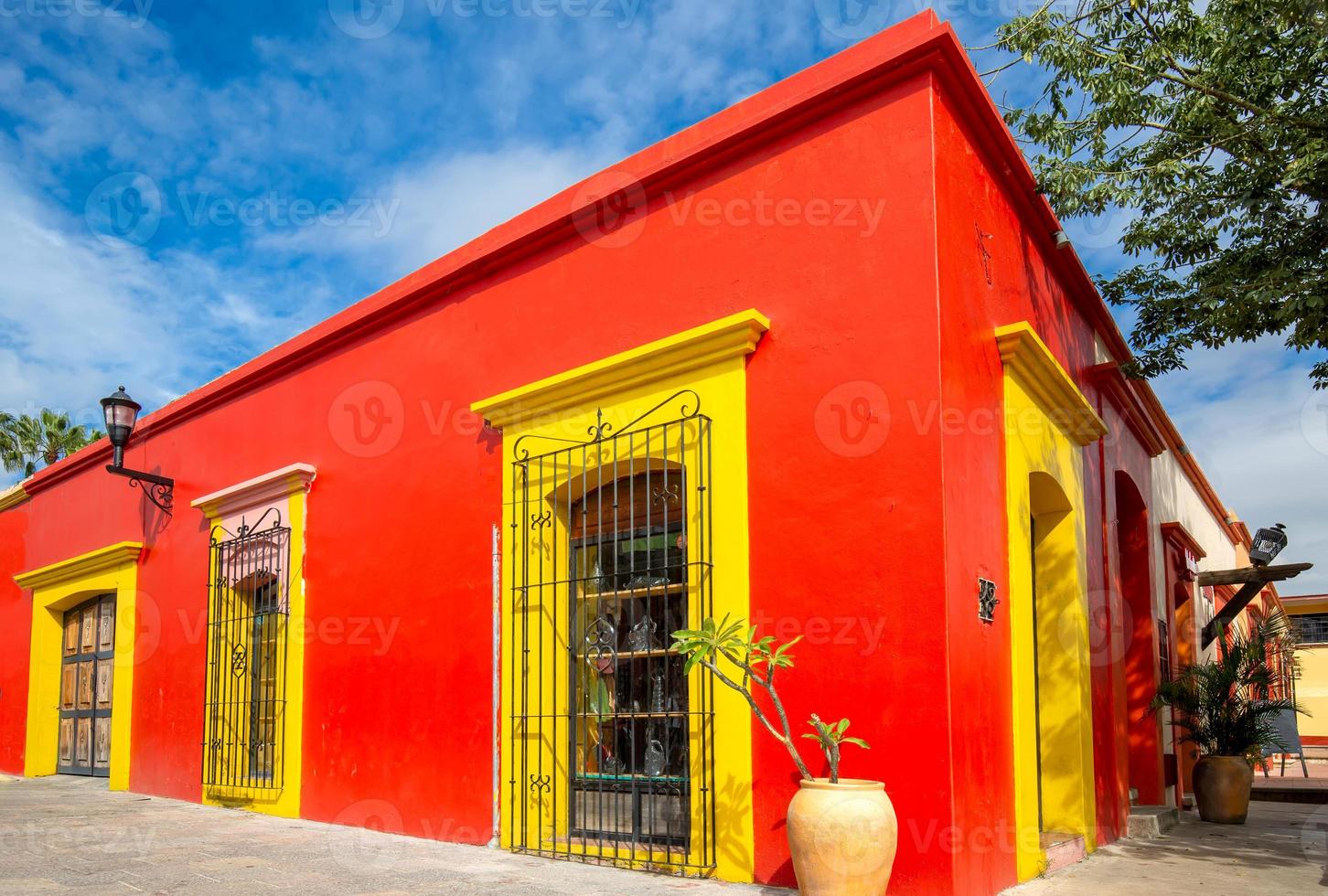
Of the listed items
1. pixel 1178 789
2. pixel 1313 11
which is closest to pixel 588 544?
pixel 1313 11

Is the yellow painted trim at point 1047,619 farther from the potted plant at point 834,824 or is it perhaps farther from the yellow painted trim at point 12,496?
the yellow painted trim at point 12,496

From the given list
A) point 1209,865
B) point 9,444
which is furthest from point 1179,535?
point 9,444

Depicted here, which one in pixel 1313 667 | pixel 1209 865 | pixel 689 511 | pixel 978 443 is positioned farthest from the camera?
pixel 1313 667

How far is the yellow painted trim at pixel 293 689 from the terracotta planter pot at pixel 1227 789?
7011 mm

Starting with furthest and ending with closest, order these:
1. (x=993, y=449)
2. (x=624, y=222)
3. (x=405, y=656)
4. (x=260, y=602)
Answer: (x=260, y=602) → (x=405, y=656) → (x=624, y=222) → (x=993, y=449)

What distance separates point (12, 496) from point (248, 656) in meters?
6.64

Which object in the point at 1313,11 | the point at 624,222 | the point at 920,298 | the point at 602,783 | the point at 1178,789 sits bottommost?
the point at 1178,789

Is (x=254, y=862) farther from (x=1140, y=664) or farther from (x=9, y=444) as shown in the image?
(x=9, y=444)

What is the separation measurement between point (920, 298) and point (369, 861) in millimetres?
4145

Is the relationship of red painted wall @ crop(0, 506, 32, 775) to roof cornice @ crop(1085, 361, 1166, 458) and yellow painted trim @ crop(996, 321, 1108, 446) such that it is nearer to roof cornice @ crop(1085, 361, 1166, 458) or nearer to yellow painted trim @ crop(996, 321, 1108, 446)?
yellow painted trim @ crop(996, 321, 1108, 446)

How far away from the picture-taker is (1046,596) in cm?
650

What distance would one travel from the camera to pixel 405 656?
275 inches

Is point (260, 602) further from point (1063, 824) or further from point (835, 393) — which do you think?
point (1063, 824)

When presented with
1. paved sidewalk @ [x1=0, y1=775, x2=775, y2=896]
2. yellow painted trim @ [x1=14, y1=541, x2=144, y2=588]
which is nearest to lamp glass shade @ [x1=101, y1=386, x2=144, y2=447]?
yellow painted trim @ [x1=14, y1=541, x2=144, y2=588]
